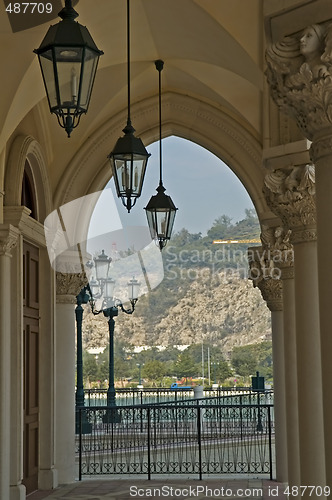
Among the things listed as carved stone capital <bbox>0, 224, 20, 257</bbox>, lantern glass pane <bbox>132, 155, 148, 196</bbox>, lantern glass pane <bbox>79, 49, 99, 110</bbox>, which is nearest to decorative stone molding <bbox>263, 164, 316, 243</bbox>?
lantern glass pane <bbox>132, 155, 148, 196</bbox>

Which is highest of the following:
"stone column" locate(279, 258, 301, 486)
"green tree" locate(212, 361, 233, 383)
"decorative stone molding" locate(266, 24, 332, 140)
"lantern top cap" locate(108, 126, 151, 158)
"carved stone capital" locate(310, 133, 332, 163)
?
"lantern top cap" locate(108, 126, 151, 158)

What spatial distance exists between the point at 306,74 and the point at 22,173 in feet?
24.0

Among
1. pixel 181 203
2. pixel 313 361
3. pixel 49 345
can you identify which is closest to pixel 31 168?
pixel 49 345

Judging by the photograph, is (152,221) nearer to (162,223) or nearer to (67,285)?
(162,223)

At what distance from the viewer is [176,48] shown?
10.1m

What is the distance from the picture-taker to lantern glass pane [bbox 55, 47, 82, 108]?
5000 millimetres

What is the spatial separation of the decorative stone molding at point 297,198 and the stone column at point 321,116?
126 inches

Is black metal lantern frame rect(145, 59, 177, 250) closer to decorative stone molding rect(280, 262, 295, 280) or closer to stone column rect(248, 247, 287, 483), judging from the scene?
decorative stone molding rect(280, 262, 295, 280)

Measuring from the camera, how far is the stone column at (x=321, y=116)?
3.46m

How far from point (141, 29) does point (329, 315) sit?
709 cm

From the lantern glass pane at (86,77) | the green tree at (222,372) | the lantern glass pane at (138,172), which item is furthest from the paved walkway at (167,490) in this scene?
the green tree at (222,372)

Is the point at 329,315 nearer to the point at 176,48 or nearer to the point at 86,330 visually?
the point at 176,48

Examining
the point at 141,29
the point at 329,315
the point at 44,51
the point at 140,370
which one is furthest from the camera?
the point at 140,370

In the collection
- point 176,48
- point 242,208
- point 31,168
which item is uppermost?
point 242,208
